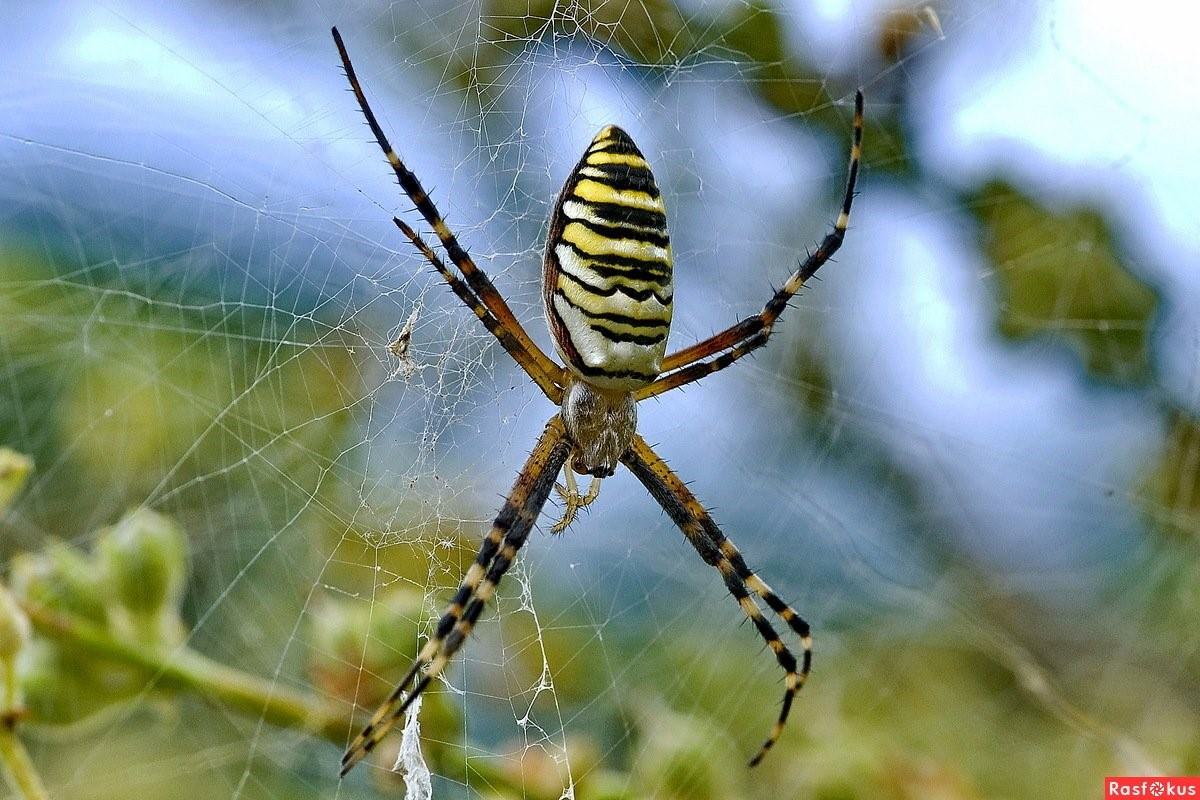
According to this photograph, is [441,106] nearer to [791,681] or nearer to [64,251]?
[64,251]

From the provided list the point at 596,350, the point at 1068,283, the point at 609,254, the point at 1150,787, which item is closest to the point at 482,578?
the point at 596,350

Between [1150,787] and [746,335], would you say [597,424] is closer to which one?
[746,335]

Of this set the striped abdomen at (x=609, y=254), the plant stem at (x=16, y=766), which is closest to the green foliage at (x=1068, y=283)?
the striped abdomen at (x=609, y=254)

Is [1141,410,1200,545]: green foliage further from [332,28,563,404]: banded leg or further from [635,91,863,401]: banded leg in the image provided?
[332,28,563,404]: banded leg

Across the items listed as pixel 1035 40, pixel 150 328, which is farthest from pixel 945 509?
pixel 150 328

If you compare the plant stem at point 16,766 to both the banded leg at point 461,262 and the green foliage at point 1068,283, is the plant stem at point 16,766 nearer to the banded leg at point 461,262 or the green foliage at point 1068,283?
the banded leg at point 461,262

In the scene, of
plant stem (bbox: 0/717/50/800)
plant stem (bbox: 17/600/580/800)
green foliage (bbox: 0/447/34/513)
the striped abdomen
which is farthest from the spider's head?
plant stem (bbox: 0/717/50/800)
